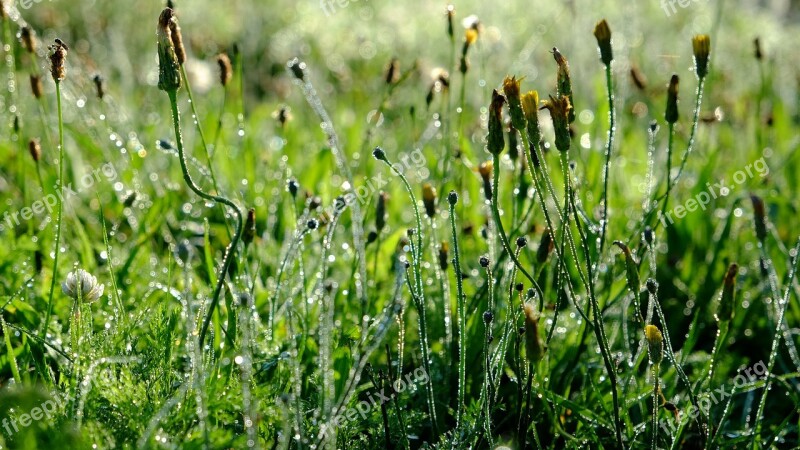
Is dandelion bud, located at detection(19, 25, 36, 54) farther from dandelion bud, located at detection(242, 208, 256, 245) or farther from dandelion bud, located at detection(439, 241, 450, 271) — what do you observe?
dandelion bud, located at detection(439, 241, 450, 271)

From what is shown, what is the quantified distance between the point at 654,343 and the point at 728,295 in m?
0.23

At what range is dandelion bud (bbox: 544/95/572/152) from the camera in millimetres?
1258

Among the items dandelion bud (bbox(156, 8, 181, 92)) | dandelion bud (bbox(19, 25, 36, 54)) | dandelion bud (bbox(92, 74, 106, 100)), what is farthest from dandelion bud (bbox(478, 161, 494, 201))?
dandelion bud (bbox(19, 25, 36, 54))

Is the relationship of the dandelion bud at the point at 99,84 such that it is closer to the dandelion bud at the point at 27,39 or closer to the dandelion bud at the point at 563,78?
the dandelion bud at the point at 27,39

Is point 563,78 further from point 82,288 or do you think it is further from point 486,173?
point 82,288

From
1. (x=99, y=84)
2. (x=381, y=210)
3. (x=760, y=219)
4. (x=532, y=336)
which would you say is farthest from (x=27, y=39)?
(x=760, y=219)

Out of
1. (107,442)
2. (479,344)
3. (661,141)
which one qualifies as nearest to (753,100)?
(661,141)

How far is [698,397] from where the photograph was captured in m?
1.49

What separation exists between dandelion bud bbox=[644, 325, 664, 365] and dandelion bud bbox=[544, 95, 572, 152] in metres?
0.32

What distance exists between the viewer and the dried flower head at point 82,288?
4.67 ft

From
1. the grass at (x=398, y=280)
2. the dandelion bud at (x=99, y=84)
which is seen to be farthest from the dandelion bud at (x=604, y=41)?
the dandelion bud at (x=99, y=84)

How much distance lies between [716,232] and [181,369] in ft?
5.49

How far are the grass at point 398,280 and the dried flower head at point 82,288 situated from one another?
0.02 m

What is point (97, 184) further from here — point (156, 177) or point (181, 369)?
point (181, 369)
